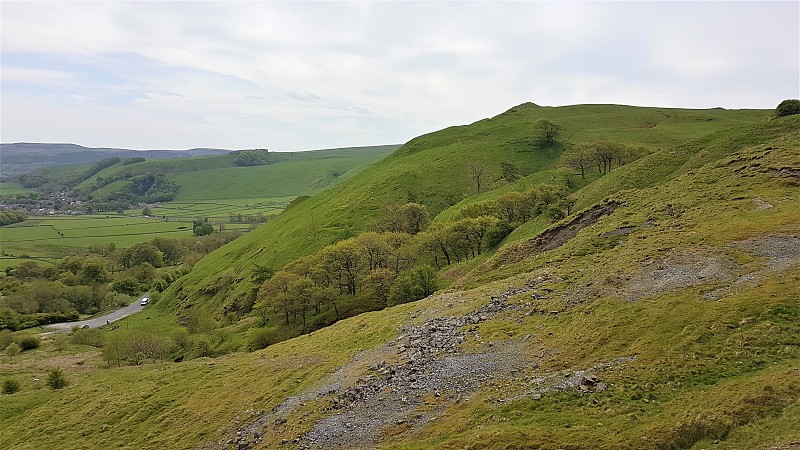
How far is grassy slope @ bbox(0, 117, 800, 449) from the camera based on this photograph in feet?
62.0

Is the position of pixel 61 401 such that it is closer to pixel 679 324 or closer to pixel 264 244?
pixel 679 324

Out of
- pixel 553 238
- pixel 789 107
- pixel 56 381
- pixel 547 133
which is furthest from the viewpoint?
pixel 547 133

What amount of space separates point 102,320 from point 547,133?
12794cm

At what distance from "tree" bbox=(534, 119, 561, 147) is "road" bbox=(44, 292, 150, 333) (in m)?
121

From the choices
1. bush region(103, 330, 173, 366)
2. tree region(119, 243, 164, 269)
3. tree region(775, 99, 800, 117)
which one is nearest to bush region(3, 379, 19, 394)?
bush region(103, 330, 173, 366)

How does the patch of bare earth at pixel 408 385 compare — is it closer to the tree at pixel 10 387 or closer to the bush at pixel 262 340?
the bush at pixel 262 340

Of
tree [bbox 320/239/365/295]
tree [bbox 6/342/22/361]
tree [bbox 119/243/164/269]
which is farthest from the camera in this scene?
tree [bbox 119/243/164/269]

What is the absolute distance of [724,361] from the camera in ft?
70.0

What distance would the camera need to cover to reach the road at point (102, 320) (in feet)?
358

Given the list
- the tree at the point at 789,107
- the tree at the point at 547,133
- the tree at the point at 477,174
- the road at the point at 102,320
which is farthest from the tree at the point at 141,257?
A: the tree at the point at 789,107

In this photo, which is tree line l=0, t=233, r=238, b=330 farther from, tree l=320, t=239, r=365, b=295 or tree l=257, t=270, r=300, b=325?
tree l=320, t=239, r=365, b=295

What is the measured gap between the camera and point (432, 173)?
128500 mm

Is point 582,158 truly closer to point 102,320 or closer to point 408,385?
point 408,385

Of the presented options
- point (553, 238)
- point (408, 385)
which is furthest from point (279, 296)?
point (408, 385)
